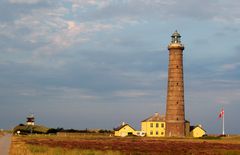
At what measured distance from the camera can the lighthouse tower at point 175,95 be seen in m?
100

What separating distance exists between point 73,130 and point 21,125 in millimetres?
14655

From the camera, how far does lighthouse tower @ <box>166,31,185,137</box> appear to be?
100194mm

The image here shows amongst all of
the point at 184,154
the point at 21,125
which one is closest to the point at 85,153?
the point at 184,154

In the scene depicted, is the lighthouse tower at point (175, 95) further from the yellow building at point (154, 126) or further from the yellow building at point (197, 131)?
the yellow building at point (197, 131)

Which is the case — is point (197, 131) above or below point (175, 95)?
below

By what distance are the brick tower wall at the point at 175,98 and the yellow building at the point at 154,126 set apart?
803 cm

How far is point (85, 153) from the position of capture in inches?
1280

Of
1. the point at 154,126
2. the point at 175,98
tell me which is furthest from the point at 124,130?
the point at 175,98

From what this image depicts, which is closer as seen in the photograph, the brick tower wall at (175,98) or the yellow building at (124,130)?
the brick tower wall at (175,98)

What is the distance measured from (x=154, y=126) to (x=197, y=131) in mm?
10961

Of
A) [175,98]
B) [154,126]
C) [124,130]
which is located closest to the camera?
[175,98]

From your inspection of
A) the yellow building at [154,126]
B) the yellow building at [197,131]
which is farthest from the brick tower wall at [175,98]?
the yellow building at [197,131]

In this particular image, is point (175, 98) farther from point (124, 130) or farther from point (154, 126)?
point (124, 130)

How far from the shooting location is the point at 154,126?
111 meters
